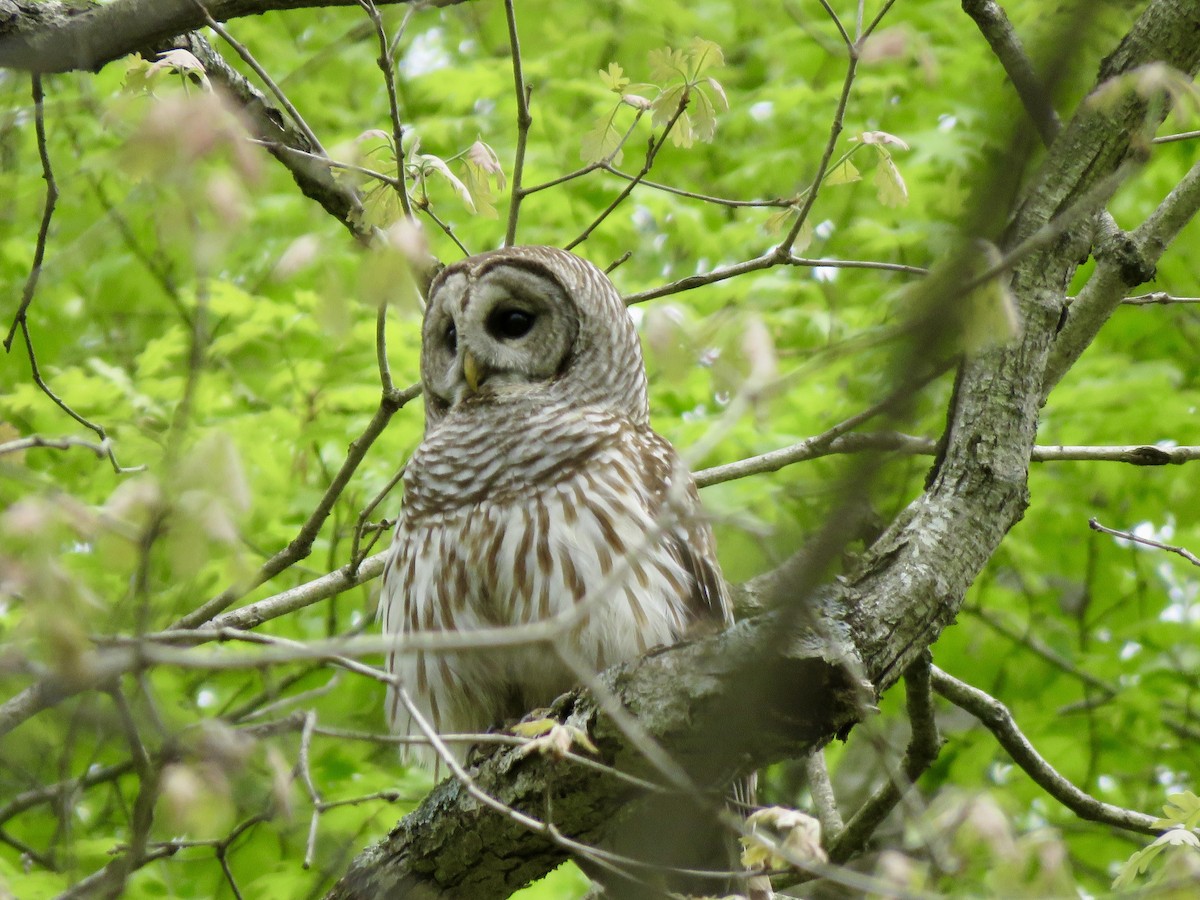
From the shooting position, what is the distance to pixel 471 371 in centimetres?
471

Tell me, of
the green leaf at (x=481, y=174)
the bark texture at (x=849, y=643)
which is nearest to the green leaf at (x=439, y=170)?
the green leaf at (x=481, y=174)

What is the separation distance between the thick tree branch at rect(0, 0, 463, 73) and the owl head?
1.40 meters

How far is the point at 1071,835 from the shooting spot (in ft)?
22.7

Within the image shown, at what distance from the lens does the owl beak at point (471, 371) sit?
15.4 ft

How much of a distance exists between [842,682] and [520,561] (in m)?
1.72

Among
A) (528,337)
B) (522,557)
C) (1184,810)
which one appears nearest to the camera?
(1184,810)

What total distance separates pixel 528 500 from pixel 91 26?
6.70 feet

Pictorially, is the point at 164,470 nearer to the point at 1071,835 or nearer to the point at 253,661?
the point at 253,661

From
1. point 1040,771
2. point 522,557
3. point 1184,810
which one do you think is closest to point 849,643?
point 1184,810

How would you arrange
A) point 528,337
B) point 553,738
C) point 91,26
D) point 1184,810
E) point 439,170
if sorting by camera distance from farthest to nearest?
point 528,337 → point 439,170 → point 91,26 → point 1184,810 → point 553,738

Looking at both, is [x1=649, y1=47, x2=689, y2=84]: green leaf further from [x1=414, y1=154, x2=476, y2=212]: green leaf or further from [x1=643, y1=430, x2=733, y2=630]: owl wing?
[x1=643, y1=430, x2=733, y2=630]: owl wing

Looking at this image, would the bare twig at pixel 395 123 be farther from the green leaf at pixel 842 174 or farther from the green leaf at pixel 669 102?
the green leaf at pixel 842 174

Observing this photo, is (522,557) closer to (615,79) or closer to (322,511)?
(322,511)

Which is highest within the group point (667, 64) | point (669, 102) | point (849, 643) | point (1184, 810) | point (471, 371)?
point (667, 64)
